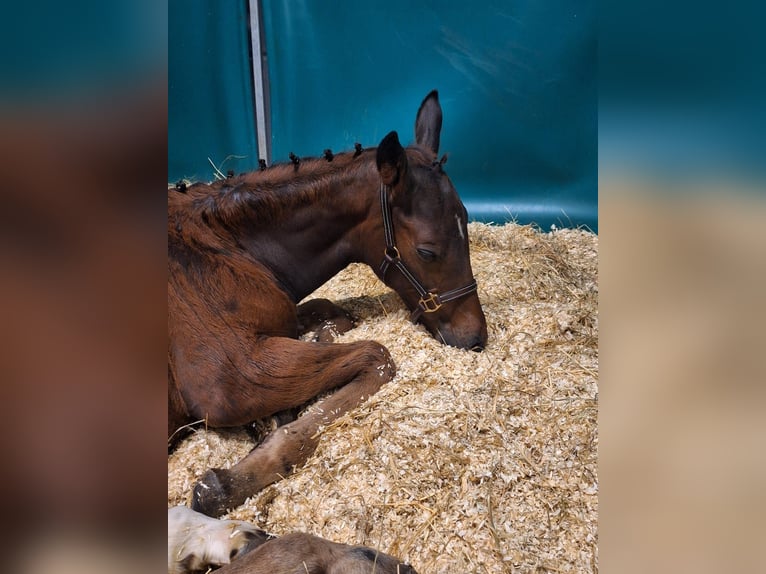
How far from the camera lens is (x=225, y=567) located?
5.68ft

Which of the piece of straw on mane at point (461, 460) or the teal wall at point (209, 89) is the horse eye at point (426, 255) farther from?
the teal wall at point (209, 89)

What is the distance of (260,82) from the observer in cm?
582

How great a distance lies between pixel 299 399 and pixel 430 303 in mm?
967

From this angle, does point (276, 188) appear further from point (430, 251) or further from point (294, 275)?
point (430, 251)

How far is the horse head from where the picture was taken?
3164 millimetres

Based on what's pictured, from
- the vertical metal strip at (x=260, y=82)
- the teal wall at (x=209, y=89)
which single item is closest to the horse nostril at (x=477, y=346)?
the vertical metal strip at (x=260, y=82)

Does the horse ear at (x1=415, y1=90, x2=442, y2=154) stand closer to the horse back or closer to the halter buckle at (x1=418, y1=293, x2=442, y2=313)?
the halter buckle at (x1=418, y1=293, x2=442, y2=313)
